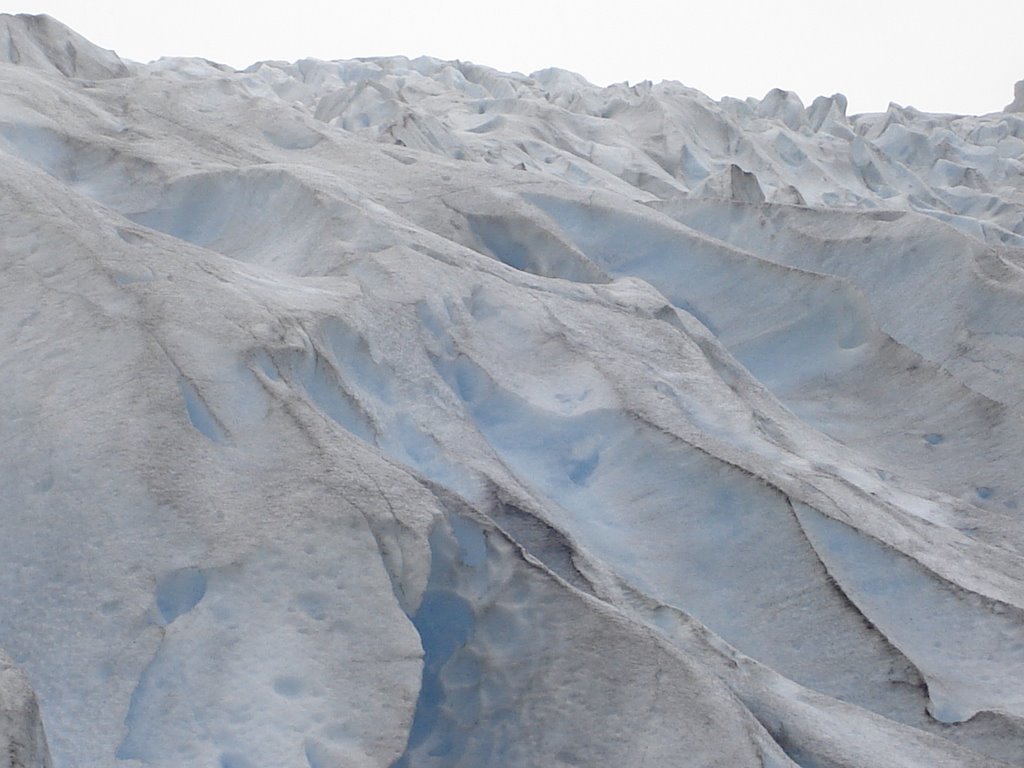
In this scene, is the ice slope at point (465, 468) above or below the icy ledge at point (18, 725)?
below

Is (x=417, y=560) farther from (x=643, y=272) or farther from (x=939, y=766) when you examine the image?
(x=643, y=272)

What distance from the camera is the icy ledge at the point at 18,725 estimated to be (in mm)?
2279

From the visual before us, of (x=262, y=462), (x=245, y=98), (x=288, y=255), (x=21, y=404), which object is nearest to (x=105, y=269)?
(x=21, y=404)

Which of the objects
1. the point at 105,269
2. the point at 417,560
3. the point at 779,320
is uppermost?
the point at 105,269

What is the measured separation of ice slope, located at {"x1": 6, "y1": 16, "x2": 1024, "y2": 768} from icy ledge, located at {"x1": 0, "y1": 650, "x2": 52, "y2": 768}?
1.24ft

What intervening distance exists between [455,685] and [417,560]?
0.38 metres

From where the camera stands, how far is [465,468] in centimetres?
430

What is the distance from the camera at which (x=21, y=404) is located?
3674mm

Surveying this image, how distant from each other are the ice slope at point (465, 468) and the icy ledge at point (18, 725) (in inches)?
14.8

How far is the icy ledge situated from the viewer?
7.48ft

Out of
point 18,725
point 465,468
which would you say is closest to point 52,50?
point 465,468

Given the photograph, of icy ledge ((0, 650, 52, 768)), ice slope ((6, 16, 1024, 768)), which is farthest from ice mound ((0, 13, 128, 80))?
icy ledge ((0, 650, 52, 768))

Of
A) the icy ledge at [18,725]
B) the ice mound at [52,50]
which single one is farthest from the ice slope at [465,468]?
the icy ledge at [18,725]

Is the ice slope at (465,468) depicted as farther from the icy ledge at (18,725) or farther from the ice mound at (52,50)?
the icy ledge at (18,725)
